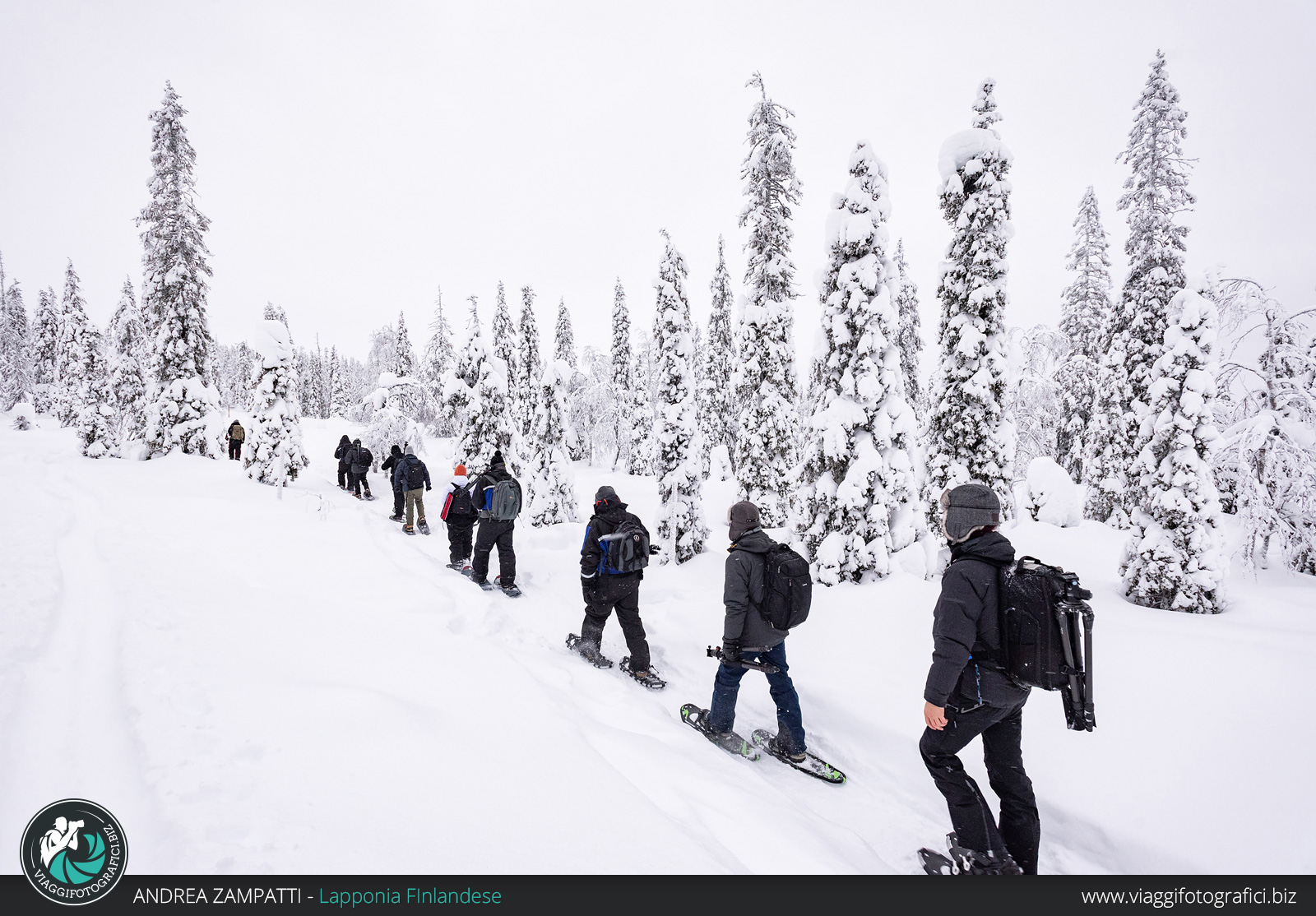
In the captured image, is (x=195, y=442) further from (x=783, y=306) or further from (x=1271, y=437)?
(x=1271, y=437)

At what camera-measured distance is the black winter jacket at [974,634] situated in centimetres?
332

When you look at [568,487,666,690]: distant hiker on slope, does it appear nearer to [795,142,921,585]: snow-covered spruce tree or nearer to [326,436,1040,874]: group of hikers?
[326,436,1040,874]: group of hikers

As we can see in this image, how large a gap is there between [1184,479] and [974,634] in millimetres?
8757

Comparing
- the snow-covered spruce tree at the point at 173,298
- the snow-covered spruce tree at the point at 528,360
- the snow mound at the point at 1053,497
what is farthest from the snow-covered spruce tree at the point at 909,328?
the snow-covered spruce tree at the point at 173,298

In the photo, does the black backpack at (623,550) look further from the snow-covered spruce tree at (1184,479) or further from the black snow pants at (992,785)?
the snow-covered spruce tree at (1184,479)

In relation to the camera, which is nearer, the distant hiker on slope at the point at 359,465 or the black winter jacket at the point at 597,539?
the black winter jacket at the point at 597,539

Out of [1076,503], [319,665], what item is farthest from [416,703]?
[1076,503]

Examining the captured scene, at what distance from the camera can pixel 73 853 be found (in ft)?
7.69

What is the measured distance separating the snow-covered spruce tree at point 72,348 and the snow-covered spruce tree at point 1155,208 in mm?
50479

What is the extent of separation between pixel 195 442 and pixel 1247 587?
31.1 m

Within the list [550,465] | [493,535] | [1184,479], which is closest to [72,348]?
[550,465]

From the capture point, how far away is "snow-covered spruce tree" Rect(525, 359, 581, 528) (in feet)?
71.9

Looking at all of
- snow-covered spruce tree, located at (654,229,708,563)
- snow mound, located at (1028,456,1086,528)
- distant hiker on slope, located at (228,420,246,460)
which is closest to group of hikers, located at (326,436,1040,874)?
snow-covered spruce tree, located at (654,229,708,563)
